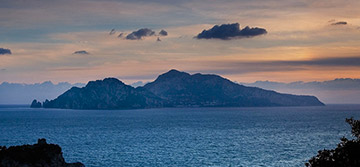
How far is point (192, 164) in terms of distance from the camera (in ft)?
276

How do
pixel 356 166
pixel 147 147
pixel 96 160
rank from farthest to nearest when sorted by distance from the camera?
1. pixel 147 147
2. pixel 96 160
3. pixel 356 166

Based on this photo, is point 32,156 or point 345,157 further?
point 32,156

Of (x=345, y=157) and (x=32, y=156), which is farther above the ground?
(x=345, y=157)

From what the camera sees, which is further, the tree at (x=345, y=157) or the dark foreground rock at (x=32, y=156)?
the dark foreground rock at (x=32, y=156)

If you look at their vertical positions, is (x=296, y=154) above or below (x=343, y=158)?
below

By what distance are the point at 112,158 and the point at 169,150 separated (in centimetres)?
1982

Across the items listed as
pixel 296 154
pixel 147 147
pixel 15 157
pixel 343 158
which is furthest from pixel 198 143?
pixel 343 158

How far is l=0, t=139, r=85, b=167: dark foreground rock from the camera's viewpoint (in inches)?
2147

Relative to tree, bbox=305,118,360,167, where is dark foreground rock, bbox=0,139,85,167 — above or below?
below

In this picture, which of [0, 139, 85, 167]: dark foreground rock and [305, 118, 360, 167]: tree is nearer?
[305, 118, 360, 167]: tree

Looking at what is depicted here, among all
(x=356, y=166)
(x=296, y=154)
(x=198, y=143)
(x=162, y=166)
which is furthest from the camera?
(x=198, y=143)

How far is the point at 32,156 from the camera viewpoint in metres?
56.2

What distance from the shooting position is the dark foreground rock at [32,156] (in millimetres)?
54531

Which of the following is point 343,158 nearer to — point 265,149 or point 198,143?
point 265,149
